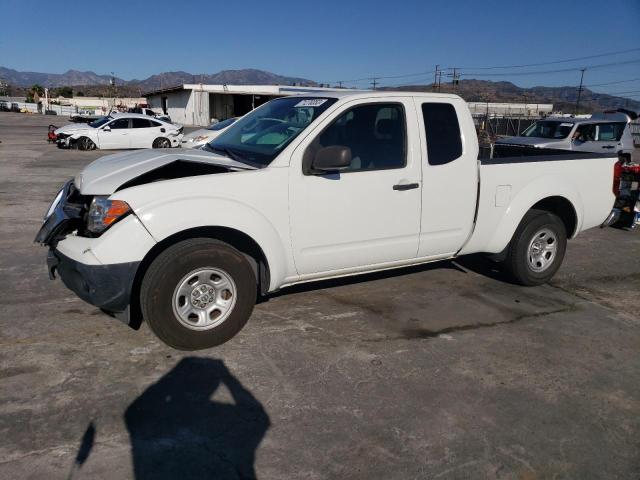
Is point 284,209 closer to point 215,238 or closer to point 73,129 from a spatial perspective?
point 215,238

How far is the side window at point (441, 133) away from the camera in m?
4.68

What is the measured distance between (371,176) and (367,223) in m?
0.39

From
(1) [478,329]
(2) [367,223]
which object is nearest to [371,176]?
(2) [367,223]

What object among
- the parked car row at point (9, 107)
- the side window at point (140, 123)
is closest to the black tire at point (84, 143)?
the side window at point (140, 123)

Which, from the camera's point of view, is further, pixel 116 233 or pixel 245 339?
pixel 245 339

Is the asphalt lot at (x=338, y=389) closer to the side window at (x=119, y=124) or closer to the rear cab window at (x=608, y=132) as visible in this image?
the rear cab window at (x=608, y=132)

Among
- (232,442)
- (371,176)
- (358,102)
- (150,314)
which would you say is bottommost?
(232,442)

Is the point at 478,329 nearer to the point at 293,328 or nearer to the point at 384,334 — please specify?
the point at 384,334

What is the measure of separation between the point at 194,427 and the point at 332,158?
2100 millimetres

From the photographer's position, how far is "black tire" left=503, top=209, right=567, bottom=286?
214 inches

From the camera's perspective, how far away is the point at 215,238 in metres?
3.99

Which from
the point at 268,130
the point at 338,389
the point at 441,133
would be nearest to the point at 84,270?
the point at 338,389

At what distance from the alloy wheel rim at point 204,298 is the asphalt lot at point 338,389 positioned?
0.85 ft

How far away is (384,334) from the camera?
4359 mm
